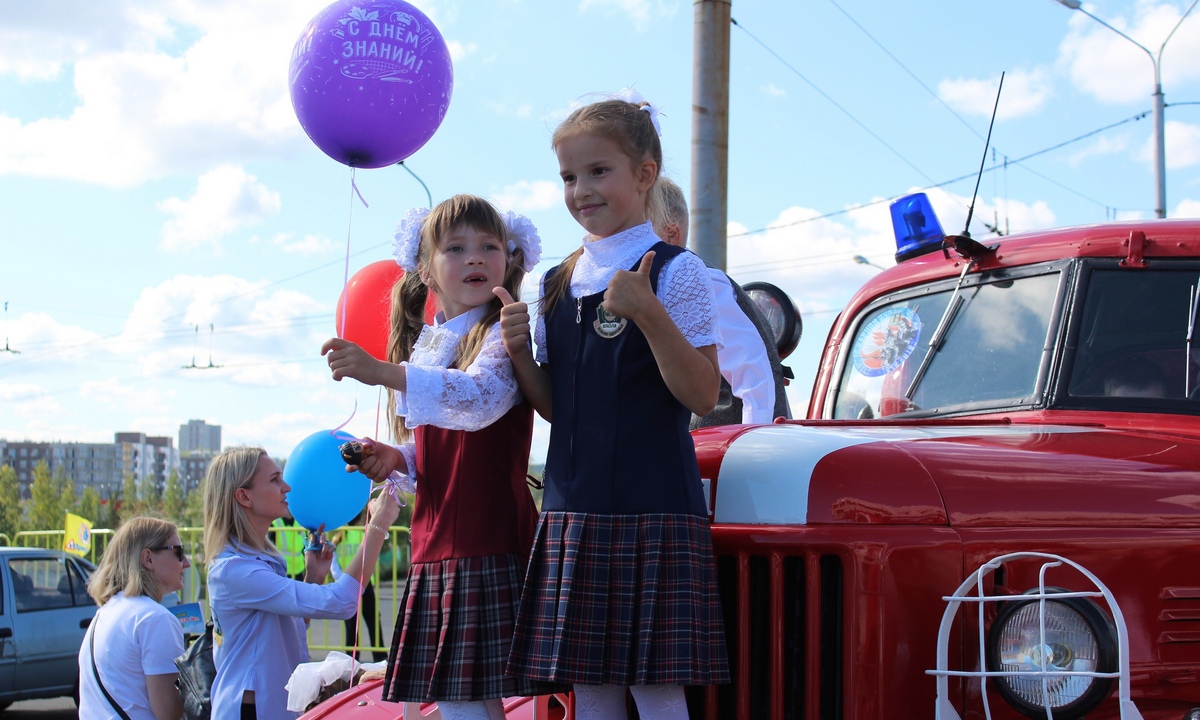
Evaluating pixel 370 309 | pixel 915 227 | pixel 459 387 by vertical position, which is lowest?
pixel 459 387

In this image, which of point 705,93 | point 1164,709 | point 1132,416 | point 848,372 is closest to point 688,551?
point 1164,709

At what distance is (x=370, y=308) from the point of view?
506 cm

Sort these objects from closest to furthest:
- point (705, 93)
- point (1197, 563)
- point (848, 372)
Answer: point (1197, 563), point (848, 372), point (705, 93)

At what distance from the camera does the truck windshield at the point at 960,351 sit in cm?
340

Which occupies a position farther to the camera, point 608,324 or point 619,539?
point 608,324

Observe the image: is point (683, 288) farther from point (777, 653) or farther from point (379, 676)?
point (379, 676)

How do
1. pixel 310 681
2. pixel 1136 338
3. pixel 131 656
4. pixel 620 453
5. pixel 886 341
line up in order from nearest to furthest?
1. pixel 620 453
2. pixel 1136 338
3. pixel 310 681
4. pixel 886 341
5. pixel 131 656

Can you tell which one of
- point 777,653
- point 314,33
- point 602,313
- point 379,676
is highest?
point 314,33

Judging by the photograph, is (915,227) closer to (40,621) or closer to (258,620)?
(258,620)

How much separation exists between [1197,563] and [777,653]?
101 cm

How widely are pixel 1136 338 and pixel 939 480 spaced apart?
1.20 metres

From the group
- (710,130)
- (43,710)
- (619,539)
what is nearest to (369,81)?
(619,539)

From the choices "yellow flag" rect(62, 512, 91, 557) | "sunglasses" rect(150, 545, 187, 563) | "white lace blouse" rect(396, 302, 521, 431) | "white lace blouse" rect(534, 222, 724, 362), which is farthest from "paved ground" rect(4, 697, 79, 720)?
"white lace blouse" rect(534, 222, 724, 362)

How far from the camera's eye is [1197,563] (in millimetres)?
2570
